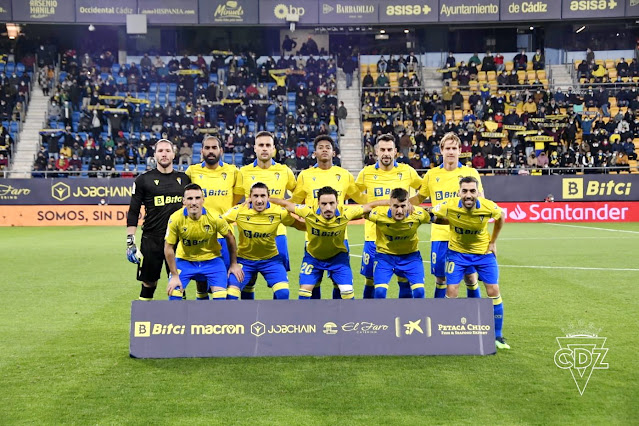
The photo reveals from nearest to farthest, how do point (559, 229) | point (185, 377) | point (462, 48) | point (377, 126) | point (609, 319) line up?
point (185, 377), point (609, 319), point (559, 229), point (377, 126), point (462, 48)

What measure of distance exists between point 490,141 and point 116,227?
53.5ft

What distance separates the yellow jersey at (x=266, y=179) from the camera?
884 cm

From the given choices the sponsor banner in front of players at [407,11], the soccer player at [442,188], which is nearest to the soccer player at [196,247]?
the soccer player at [442,188]

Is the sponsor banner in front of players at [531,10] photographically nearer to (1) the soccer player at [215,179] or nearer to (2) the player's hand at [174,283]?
(1) the soccer player at [215,179]

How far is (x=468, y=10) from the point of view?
37031mm

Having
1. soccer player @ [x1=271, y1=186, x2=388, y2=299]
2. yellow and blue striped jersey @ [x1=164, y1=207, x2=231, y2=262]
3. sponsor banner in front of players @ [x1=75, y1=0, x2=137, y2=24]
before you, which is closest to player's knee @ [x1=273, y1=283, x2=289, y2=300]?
soccer player @ [x1=271, y1=186, x2=388, y2=299]

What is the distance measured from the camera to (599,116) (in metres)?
33.0

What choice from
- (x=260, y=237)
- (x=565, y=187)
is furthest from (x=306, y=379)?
(x=565, y=187)

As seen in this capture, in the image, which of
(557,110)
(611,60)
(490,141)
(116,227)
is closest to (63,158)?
(116,227)

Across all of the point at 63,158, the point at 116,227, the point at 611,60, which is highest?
the point at 611,60

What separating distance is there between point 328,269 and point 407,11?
3151 cm

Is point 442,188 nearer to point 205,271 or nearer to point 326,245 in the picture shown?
point 326,245

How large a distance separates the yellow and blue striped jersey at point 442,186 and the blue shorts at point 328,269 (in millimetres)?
1352

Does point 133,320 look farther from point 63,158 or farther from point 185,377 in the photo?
point 63,158
